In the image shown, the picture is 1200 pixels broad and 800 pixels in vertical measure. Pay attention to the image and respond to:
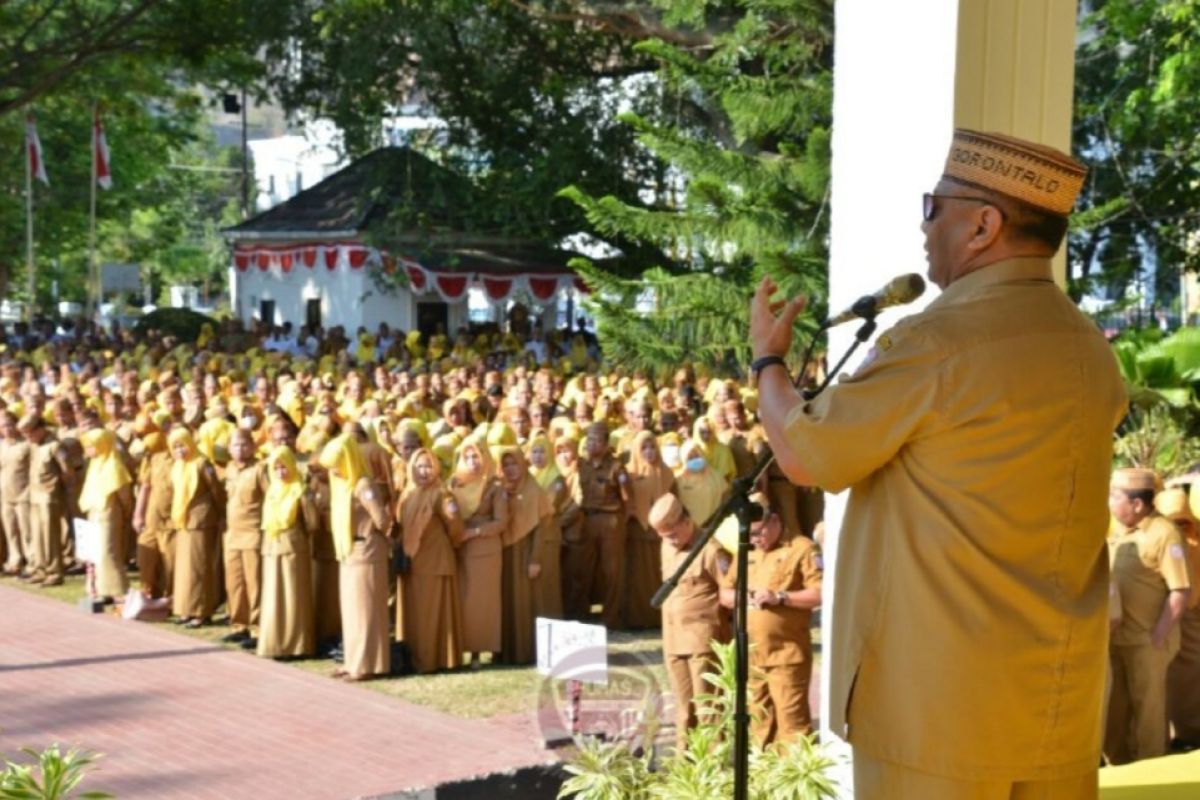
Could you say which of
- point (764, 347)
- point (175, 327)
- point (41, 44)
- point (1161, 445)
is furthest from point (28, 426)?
point (175, 327)

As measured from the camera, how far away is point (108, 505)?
46.3ft

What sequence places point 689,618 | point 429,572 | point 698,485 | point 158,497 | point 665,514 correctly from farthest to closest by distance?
point 158,497, point 698,485, point 429,572, point 665,514, point 689,618

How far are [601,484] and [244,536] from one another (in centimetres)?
295

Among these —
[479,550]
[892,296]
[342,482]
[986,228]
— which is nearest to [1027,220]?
[986,228]

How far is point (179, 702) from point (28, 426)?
600cm

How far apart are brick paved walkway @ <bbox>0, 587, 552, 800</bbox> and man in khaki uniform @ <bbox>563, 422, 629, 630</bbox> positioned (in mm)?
2706

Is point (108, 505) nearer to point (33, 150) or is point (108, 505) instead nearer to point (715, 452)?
point (715, 452)

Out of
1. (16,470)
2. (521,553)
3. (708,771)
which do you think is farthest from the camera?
(16,470)

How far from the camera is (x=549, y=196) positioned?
2953 cm

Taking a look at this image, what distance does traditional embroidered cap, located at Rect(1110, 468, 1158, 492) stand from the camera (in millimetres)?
8898

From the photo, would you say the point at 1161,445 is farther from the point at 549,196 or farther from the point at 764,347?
the point at 549,196

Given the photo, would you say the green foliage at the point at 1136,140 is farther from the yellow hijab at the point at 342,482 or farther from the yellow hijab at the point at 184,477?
the yellow hijab at the point at 184,477

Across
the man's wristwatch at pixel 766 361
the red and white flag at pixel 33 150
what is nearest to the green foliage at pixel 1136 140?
the man's wristwatch at pixel 766 361

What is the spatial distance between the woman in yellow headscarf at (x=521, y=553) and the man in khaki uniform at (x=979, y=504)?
31.2 feet
